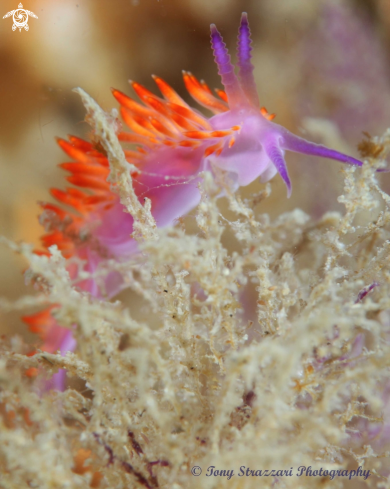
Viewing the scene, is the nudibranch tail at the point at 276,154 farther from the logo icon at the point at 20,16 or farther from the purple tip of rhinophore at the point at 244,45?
the logo icon at the point at 20,16

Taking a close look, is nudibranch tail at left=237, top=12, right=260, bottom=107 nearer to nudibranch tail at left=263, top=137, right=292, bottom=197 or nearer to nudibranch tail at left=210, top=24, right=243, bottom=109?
nudibranch tail at left=210, top=24, right=243, bottom=109

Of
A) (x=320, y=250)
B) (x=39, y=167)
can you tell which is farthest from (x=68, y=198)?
(x=320, y=250)

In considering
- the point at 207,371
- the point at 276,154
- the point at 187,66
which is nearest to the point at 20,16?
the point at 187,66

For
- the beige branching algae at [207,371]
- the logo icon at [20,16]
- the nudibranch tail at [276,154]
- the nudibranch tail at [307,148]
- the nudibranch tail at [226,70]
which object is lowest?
the beige branching algae at [207,371]

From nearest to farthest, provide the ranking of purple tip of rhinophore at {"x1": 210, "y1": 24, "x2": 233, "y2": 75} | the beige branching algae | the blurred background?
the beige branching algae → purple tip of rhinophore at {"x1": 210, "y1": 24, "x2": 233, "y2": 75} → the blurred background

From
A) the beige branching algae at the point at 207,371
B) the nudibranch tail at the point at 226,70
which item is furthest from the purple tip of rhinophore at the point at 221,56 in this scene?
the beige branching algae at the point at 207,371

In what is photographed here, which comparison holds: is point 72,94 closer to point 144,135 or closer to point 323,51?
point 144,135

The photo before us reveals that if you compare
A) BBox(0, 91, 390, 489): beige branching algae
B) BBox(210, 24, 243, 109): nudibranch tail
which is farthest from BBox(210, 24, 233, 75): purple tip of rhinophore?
BBox(0, 91, 390, 489): beige branching algae

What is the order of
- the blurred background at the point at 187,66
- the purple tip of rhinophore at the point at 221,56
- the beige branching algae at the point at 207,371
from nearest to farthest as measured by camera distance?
the beige branching algae at the point at 207,371 → the purple tip of rhinophore at the point at 221,56 → the blurred background at the point at 187,66

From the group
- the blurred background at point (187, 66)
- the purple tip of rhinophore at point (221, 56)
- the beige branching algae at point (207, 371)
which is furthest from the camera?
the blurred background at point (187, 66)
